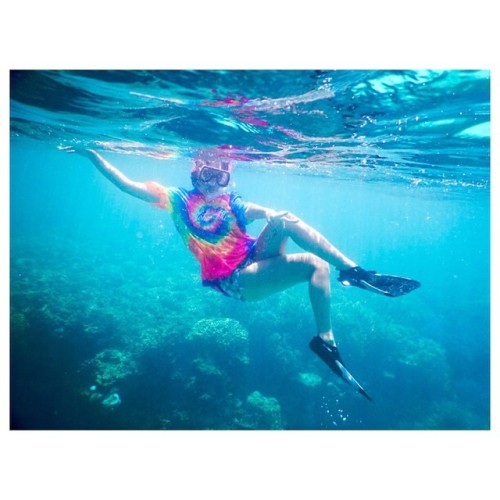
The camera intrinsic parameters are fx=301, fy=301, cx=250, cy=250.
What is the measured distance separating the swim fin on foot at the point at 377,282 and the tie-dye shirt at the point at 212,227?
5.60 ft

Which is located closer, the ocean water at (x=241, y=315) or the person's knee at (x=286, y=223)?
the person's knee at (x=286, y=223)

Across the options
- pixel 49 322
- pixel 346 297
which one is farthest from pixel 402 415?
pixel 49 322

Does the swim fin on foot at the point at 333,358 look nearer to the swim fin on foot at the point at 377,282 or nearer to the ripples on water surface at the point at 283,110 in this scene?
the swim fin on foot at the point at 377,282

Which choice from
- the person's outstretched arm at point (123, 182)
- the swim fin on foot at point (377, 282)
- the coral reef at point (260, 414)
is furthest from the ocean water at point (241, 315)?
the swim fin on foot at point (377, 282)

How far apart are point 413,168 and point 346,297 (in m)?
10.2

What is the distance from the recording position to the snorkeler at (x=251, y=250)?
434 centimetres

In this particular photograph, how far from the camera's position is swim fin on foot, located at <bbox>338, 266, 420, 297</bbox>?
4273 millimetres

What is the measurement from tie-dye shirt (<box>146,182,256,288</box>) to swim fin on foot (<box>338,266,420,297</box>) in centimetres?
171

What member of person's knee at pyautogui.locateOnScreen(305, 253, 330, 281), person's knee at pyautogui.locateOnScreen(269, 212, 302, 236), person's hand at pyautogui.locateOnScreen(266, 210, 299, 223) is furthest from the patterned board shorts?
person's hand at pyautogui.locateOnScreen(266, 210, 299, 223)

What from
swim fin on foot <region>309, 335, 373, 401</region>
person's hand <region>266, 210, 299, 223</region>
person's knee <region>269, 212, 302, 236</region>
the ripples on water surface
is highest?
the ripples on water surface

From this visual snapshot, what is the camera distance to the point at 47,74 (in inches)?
247

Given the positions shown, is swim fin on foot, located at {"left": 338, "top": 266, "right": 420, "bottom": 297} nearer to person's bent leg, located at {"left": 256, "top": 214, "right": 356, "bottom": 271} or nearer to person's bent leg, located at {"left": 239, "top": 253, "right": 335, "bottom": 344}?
person's bent leg, located at {"left": 256, "top": 214, "right": 356, "bottom": 271}
